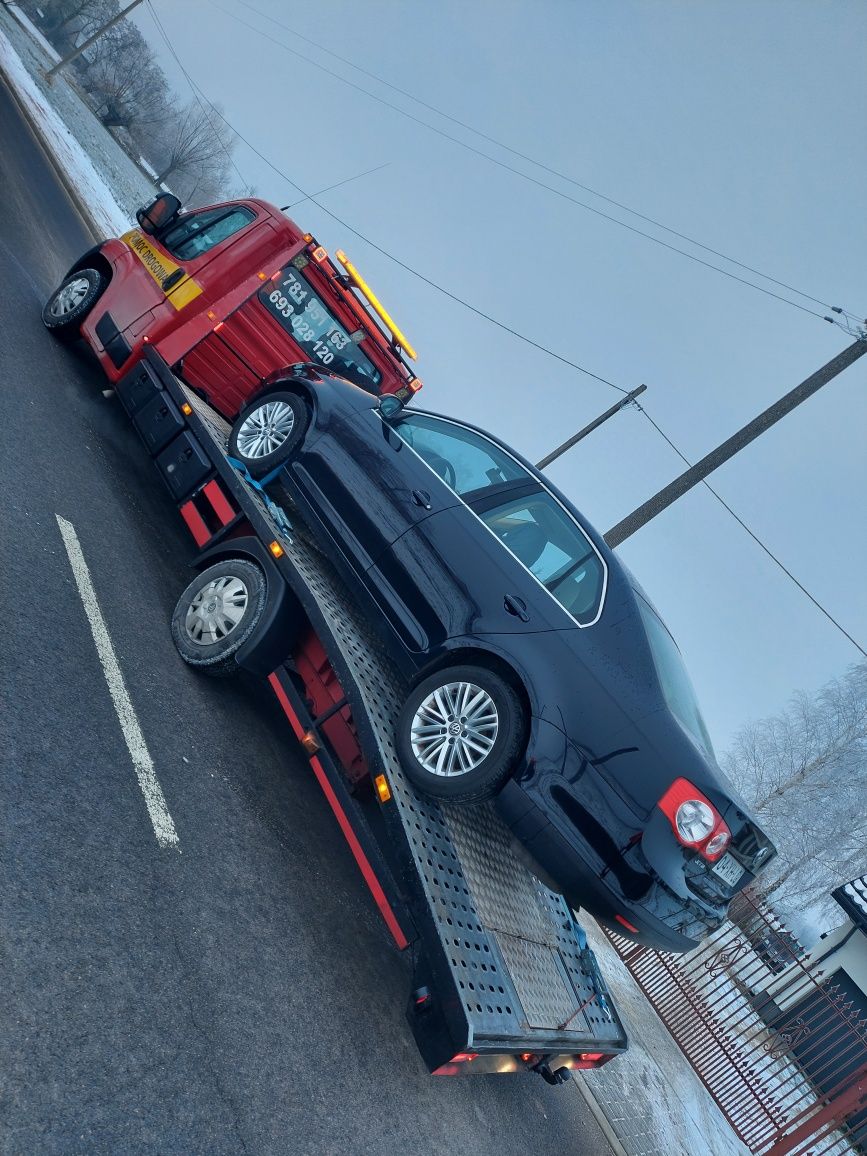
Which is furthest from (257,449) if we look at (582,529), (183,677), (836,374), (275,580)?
(836,374)

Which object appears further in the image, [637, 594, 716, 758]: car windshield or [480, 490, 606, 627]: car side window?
[480, 490, 606, 627]: car side window

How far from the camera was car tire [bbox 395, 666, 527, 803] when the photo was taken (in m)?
4.08

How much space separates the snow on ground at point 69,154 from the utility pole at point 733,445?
9739 mm

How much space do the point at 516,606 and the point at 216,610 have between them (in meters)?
1.79

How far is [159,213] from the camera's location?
721cm

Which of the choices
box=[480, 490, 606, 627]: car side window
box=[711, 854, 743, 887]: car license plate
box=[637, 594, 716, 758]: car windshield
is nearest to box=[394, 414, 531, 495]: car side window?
box=[480, 490, 606, 627]: car side window

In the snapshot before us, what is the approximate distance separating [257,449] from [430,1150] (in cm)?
425

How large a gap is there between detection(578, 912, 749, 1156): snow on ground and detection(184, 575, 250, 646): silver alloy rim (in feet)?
12.8

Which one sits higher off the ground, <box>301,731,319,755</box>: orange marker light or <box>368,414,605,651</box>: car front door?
<box>368,414,605,651</box>: car front door

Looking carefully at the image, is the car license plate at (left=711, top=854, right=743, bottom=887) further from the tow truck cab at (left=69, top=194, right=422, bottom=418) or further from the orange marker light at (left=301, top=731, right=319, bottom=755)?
the tow truck cab at (left=69, top=194, right=422, bottom=418)

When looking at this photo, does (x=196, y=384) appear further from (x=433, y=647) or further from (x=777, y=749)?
(x=777, y=749)

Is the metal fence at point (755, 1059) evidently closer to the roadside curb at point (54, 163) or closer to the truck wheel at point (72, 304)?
the truck wheel at point (72, 304)

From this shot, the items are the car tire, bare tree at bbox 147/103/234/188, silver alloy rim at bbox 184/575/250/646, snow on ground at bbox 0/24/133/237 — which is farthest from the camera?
bare tree at bbox 147/103/234/188

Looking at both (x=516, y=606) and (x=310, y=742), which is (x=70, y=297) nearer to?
(x=310, y=742)
